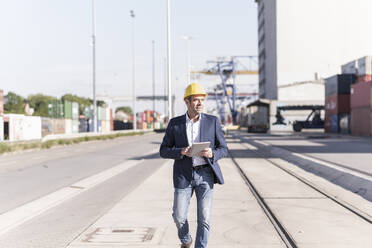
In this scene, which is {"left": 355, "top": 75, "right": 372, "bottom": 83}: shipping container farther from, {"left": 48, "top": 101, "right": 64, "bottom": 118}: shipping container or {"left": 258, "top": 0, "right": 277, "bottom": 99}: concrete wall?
{"left": 258, "top": 0, "right": 277, "bottom": 99}: concrete wall

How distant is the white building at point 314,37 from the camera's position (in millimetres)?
87625

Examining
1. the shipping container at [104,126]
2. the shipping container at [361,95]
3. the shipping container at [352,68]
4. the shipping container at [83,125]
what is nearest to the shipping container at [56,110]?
the shipping container at [83,125]

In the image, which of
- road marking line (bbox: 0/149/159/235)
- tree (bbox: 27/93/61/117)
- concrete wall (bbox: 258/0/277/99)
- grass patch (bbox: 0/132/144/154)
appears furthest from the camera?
tree (bbox: 27/93/61/117)

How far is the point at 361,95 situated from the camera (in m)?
47.6

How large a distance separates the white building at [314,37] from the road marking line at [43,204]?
259 ft

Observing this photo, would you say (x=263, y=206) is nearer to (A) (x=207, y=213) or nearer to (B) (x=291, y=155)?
(A) (x=207, y=213)

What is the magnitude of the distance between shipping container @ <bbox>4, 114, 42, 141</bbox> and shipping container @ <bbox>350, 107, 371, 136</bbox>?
3000 cm

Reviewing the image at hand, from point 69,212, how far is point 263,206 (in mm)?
3498

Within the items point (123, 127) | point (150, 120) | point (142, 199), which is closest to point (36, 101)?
point (150, 120)

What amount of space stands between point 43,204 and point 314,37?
90.8 metres

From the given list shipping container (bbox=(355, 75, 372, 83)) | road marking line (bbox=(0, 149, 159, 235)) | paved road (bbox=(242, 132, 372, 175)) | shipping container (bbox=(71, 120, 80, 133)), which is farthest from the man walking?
shipping container (bbox=(71, 120, 80, 133))

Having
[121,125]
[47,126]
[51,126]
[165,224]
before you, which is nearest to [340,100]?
[51,126]

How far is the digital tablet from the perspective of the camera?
190 inches

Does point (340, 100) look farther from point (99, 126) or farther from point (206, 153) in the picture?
point (206, 153)
